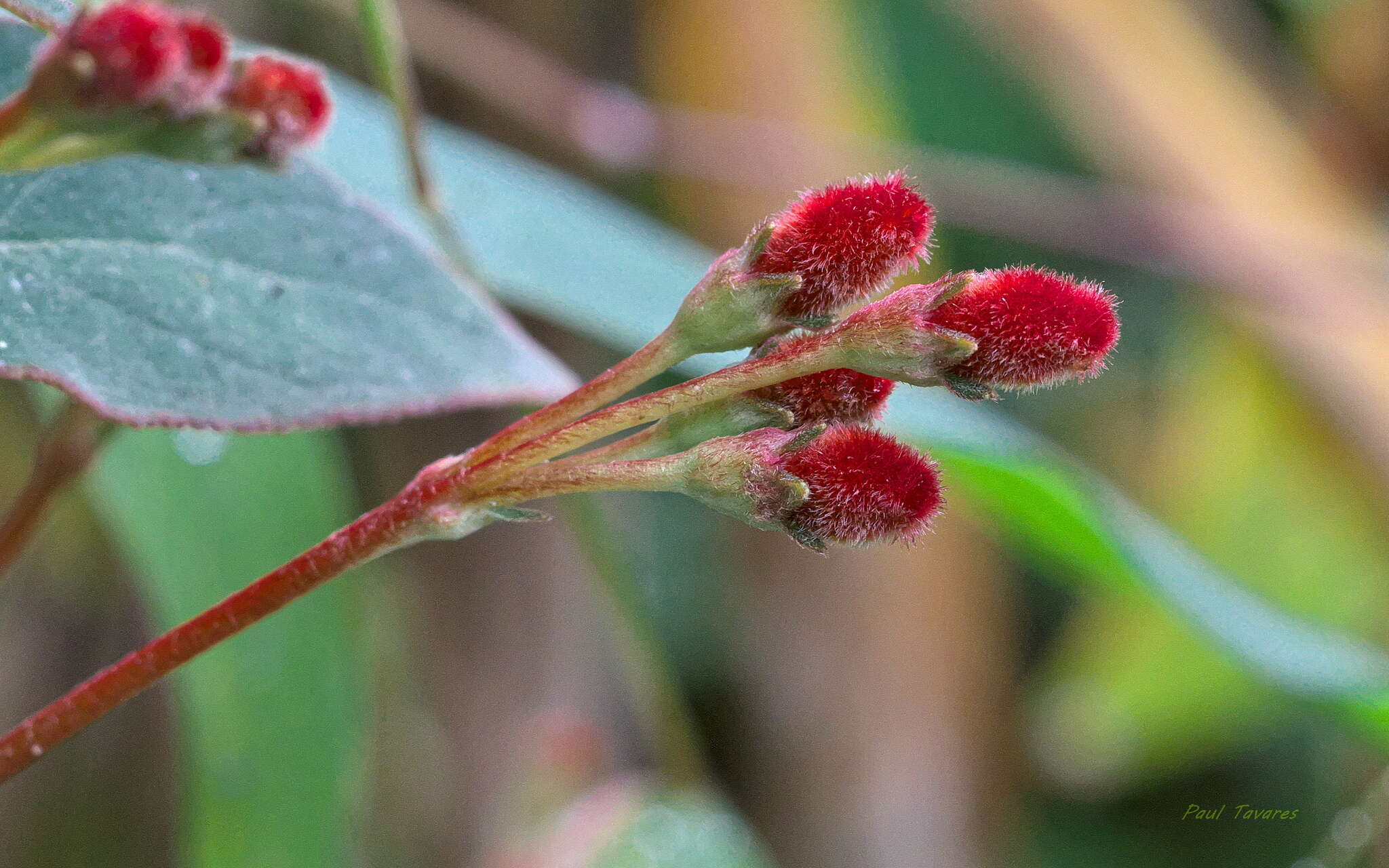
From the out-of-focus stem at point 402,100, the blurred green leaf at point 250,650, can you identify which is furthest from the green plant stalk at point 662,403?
the blurred green leaf at point 250,650

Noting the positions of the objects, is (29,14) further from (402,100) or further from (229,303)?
(402,100)

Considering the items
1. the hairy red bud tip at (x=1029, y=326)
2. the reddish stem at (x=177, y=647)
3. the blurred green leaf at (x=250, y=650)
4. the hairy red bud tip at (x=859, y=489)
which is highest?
the hairy red bud tip at (x=1029, y=326)

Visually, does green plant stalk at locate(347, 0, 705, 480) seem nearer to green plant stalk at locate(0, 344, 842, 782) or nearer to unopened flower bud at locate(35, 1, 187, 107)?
green plant stalk at locate(0, 344, 842, 782)

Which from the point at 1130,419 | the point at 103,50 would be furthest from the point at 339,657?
the point at 1130,419

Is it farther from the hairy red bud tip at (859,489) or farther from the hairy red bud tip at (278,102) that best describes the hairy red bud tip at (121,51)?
the hairy red bud tip at (859,489)

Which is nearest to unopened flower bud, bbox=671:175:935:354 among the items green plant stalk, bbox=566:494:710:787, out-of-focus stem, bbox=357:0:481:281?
out-of-focus stem, bbox=357:0:481:281

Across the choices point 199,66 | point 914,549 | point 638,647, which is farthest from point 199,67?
point 914,549
